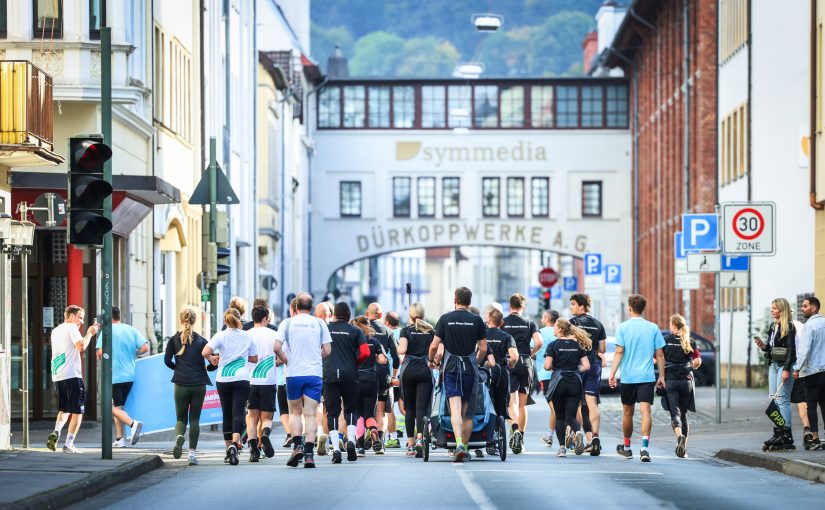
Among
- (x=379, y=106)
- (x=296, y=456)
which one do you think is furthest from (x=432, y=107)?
(x=296, y=456)

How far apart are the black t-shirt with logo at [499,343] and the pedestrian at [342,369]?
1.63 meters

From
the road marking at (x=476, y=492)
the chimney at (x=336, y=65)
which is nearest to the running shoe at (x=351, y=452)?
the road marking at (x=476, y=492)

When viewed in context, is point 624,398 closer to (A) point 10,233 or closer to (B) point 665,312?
(A) point 10,233

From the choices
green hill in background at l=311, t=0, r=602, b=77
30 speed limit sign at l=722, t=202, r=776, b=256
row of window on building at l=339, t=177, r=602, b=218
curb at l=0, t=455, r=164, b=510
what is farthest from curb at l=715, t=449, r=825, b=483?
green hill in background at l=311, t=0, r=602, b=77

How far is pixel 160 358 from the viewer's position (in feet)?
77.3

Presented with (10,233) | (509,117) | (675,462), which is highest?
(509,117)

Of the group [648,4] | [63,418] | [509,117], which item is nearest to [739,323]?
[648,4]

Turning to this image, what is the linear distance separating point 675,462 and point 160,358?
6890 millimetres

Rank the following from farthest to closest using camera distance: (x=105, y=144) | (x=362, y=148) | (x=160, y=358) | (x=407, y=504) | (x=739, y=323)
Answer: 1. (x=362, y=148)
2. (x=739, y=323)
3. (x=160, y=358)
4. (x=105, y=144)
5. (x=407, y=504)

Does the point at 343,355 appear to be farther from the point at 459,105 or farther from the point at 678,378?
the point at 459,105

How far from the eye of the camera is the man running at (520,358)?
2294cm

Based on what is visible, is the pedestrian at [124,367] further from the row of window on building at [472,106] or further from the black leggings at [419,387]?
the row of window on building at [472,106]

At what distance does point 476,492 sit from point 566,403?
610cm

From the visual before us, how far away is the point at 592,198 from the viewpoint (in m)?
70.5
